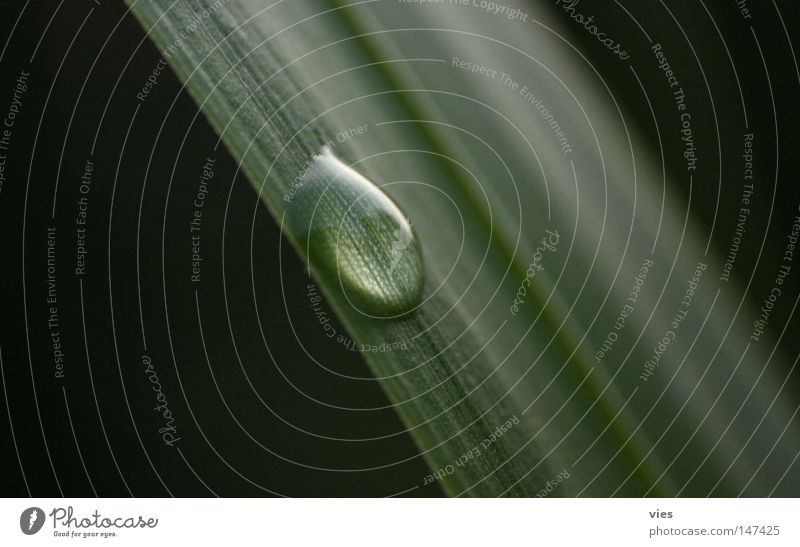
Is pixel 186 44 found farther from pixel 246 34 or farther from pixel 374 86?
pixel 374 86

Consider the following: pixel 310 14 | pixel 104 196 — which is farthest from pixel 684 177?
pixel 104 196

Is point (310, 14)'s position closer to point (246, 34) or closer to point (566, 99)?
point (246, 34)

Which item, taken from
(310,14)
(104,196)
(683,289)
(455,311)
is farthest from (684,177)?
(104,196)

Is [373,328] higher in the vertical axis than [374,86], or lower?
lower

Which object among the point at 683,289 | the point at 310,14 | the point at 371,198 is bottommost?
the point at 683,289
